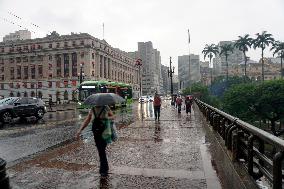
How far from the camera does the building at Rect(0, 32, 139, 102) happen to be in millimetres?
87812

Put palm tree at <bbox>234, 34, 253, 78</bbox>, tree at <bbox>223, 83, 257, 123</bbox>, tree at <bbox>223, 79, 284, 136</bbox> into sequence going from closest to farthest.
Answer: tree at <bbox>223, 79, 284, 136</bbox>
tree at <bbox>223, 83, 257, 123</bbox>
palm tree at <bbox>234, 34, 253, 78</bbox>

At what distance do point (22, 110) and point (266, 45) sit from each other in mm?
82925

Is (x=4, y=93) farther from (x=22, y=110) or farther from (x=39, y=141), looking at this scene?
(x=39, y=141)

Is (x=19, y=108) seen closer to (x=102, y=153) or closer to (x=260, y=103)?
(x=102, y=153)

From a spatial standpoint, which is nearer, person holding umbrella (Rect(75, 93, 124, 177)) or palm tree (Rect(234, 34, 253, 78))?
person holding umbrella (Rect(75, 93, 124, 177))

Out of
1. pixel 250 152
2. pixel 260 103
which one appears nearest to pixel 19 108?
pixel 250 152

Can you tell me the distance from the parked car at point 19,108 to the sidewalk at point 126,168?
11.5 m

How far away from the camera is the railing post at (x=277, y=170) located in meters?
3.48

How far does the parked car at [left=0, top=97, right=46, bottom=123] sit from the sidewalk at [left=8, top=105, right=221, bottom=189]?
1150cm

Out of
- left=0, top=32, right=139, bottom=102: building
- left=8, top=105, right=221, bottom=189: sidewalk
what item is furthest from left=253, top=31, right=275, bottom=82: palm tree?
left=8, top=105, right=221, bottom=189: sidewalk

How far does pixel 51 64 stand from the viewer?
91812 millimetres

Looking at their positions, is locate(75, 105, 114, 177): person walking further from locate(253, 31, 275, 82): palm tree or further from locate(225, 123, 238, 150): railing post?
locate(253, 31, 275, 82): palm tree

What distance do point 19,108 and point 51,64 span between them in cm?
7330

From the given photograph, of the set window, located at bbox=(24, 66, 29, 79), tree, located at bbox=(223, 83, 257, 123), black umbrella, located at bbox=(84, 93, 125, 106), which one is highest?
window, located at bbox=(24, 66, 29, 79)
